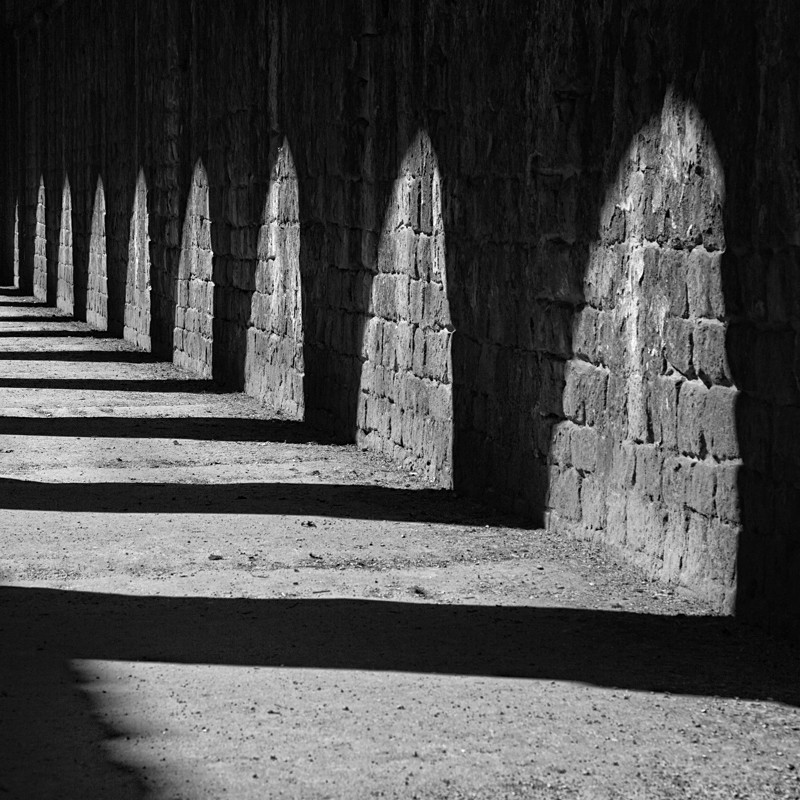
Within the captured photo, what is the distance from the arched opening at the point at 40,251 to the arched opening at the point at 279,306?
1466cm

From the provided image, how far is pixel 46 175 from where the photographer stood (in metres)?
26.1

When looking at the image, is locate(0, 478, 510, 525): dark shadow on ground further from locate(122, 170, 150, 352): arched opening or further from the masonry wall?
locate(122, 170, 150, 352): arched opening

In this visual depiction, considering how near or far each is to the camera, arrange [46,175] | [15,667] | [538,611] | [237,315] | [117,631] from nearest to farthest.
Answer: [15,667] < [117,631] < [538,611] < [237,315] < [46,175]

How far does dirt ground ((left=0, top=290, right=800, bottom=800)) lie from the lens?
404 cm

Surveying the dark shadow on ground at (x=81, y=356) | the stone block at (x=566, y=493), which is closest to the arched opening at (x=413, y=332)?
the stone block at (x=566, y=493)

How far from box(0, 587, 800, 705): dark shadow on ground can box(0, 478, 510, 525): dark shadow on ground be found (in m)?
1.82

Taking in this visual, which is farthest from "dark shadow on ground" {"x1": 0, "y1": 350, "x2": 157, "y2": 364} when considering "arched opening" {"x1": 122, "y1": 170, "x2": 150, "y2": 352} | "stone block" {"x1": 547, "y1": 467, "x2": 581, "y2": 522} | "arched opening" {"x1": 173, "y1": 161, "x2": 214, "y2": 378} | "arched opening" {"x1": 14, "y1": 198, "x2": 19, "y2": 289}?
"arched opening" {"x1": 14, "y1": 198, "x2": 19, "y2": 289}

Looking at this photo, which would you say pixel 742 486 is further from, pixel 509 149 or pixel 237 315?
pixel 237 315

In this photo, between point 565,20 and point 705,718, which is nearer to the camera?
point 705,718

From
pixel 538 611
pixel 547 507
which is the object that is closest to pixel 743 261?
pixel 538 611

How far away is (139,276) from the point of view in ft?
59.3

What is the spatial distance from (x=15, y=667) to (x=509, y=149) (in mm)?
3854

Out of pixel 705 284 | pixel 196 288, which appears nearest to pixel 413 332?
pixel 705 284

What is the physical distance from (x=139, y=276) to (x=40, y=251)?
9.61 metres
